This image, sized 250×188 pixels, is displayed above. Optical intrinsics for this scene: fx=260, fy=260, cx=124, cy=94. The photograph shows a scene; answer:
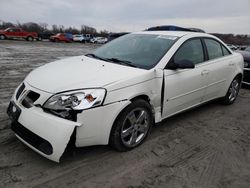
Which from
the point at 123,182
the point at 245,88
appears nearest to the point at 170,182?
the point at 123,182

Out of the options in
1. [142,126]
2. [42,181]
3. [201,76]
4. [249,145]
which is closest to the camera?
[42,181]

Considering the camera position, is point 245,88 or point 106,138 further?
point 245,88

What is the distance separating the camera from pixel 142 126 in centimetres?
358

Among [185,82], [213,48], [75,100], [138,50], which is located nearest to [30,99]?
[75,100]

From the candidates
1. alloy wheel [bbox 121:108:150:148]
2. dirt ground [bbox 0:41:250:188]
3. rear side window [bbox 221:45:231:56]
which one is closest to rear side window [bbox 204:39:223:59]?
rear side window [bbox 221:45:231:56]

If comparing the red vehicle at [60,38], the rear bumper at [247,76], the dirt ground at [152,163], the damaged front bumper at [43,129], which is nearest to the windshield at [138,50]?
the dirt ground at [152,163]

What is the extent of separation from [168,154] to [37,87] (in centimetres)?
188

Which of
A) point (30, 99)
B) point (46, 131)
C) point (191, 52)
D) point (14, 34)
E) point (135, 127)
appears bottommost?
point (14, 34)

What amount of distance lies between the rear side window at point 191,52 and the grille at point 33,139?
2.22 m

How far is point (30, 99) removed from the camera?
3.11m

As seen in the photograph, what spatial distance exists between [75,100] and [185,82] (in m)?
1.93

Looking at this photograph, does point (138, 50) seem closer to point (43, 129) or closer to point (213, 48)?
point (213, 48)

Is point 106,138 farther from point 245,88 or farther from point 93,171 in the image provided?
point 245,88

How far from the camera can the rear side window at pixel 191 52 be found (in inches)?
160
